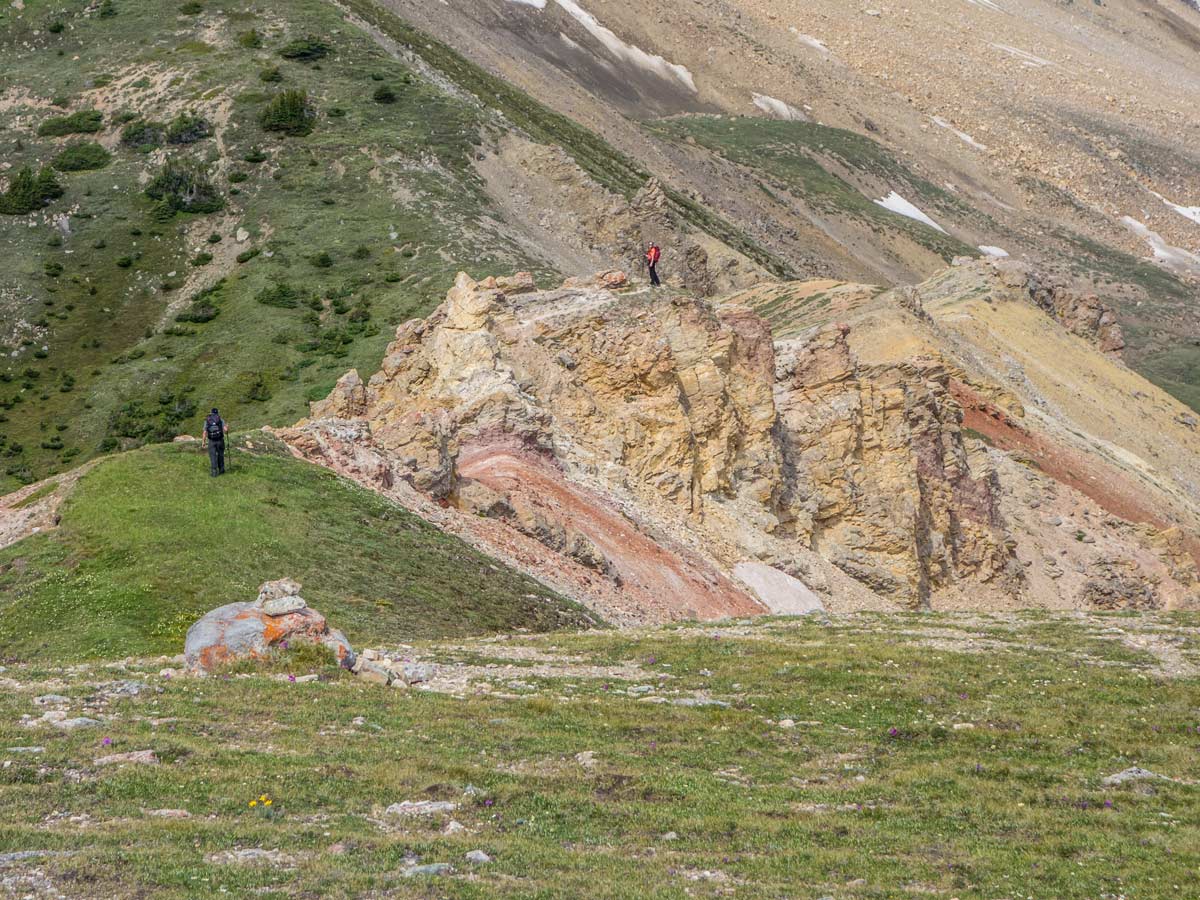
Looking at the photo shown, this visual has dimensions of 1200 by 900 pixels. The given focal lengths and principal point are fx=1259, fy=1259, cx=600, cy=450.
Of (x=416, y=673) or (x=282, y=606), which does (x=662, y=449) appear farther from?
(x=282, y=606)

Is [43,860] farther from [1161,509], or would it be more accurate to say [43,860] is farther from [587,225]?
[587,225]

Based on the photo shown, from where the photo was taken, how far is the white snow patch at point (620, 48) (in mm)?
190875

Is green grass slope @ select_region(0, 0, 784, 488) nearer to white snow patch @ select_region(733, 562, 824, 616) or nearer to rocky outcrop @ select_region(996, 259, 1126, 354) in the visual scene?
rocky outcrop @ select_region(996, 259, 1126, 354)

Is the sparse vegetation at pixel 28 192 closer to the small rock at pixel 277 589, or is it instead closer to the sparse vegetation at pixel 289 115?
the sparse vegetation at pixel 289 115

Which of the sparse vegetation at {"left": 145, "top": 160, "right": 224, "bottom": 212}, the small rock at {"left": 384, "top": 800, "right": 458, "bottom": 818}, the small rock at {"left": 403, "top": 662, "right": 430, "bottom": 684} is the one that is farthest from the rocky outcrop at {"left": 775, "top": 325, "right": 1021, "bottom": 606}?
the sparse vegetation at {"left": 145, "top": 160, "right": 224, "bottom": 212}

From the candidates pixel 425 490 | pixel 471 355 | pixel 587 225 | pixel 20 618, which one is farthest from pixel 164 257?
pixel 20 618

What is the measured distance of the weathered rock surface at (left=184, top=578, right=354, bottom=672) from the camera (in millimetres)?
23250

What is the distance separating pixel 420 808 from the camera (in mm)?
15555

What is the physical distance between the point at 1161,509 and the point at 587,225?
47666mm

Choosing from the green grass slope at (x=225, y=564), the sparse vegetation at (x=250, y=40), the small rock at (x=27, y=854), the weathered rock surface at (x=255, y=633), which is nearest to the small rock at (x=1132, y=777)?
the weathered rock surface at (x=255, y=633)

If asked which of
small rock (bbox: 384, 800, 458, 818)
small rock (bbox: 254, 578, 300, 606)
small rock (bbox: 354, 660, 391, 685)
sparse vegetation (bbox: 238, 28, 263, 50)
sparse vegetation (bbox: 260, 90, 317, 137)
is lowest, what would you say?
sparse vegetation (bbox: 260, 90, 317, 137)

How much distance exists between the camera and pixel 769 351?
55219 millimetres

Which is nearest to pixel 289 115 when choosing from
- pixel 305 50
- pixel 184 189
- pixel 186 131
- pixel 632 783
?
pixel 186 131

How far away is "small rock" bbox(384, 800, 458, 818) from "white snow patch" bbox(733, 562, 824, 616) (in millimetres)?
30651
